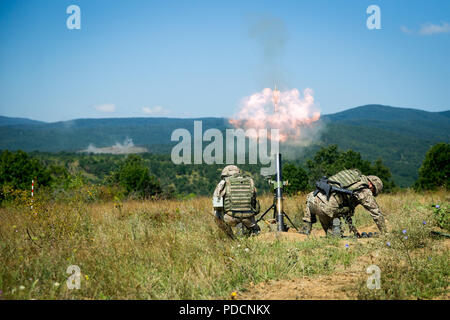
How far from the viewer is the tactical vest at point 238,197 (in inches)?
311

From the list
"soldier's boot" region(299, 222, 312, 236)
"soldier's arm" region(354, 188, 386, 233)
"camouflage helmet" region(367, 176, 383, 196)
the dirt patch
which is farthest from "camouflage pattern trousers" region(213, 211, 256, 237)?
the dirt patch

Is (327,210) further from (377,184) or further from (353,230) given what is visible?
(377,184)

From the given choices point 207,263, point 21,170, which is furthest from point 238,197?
point 21,170

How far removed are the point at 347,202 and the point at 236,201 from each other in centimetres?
229

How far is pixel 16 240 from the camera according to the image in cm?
589

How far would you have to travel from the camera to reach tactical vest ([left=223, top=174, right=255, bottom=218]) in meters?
7.89

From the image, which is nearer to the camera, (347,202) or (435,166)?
(347,202)

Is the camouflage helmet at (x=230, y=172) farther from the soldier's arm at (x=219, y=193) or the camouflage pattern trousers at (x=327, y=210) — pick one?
the camouflage pattern trousers at (x=327, y=210)

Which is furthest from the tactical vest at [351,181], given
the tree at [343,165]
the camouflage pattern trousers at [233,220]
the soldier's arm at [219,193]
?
the tree at [343,165]

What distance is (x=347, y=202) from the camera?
763 cm
